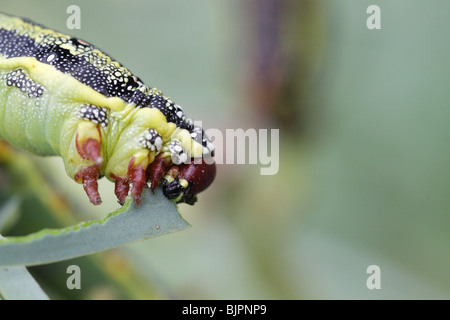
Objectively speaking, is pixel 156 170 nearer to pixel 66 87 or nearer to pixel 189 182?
pixel 189 182

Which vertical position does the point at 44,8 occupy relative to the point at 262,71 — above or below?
above

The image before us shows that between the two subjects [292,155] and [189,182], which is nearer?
[189,182]

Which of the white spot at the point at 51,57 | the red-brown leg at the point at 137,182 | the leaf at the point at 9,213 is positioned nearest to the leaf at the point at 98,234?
the red-brown leg at the point at 137,182

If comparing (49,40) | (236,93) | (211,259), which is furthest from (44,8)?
(49,40)

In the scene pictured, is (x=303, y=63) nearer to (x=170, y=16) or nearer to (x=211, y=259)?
(x=211, y=259)

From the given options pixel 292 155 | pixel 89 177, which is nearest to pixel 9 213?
pixel 89 177
